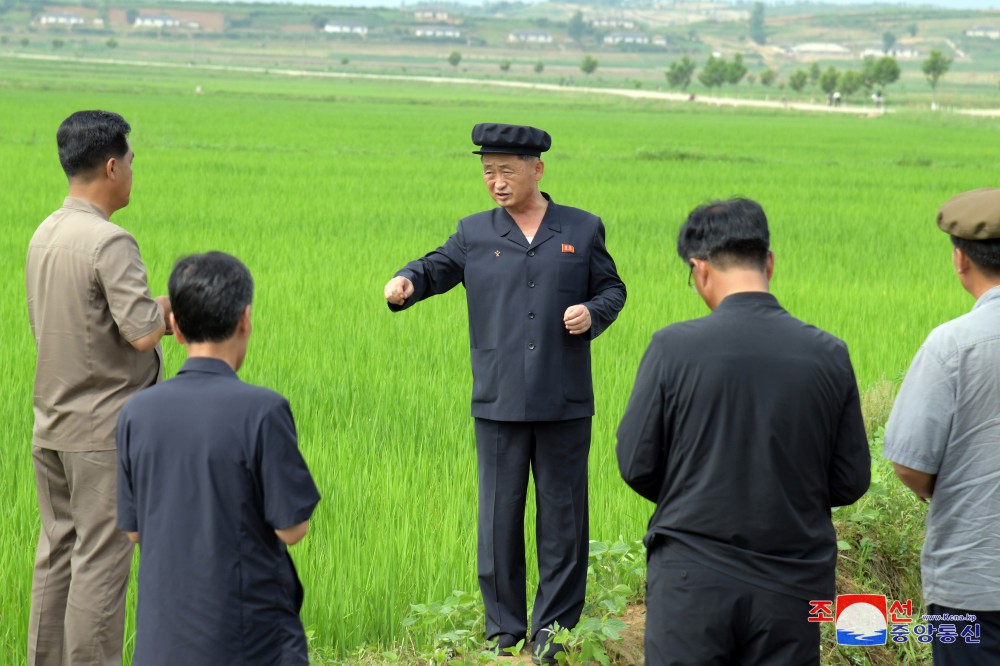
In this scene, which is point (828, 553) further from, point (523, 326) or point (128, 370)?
point (128, 370)

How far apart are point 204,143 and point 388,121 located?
12.7 metres

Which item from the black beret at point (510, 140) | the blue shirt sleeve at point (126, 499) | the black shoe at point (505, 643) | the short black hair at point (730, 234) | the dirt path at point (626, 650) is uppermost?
the black beret at point (510, 140)

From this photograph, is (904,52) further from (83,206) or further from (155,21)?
(83,206)

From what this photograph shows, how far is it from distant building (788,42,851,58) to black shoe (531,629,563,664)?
190 m

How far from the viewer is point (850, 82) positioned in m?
94.2

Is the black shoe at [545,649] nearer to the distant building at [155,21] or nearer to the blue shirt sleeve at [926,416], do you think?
the blue shirt sleeve at [926,416]

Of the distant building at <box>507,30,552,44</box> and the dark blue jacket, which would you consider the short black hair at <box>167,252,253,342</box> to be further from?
the distant building at <box>507,30,552,44</box>

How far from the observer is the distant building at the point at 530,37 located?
188 metres

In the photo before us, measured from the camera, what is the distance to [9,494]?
4668 mm

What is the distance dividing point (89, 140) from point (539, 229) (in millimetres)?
1289

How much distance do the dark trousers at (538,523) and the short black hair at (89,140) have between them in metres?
1.31

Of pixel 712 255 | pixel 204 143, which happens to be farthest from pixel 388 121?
pixel 712 255

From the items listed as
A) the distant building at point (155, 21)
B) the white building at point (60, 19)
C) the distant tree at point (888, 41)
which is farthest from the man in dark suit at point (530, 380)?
the distant tree at point (888, 41)

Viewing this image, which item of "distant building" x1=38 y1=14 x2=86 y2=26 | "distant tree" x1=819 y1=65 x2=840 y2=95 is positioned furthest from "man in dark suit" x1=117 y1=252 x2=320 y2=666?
"distant building" x1=38 y1=14 x2=86 y2=26
